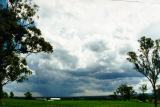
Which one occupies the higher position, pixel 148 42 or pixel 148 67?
pixel 148 42

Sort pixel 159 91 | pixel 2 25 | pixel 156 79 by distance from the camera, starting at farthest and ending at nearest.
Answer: pixel 159 91 → pixel 156 79 → pixel 2 25

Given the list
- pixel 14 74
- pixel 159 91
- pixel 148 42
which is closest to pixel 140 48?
Answer: pixel 148 42

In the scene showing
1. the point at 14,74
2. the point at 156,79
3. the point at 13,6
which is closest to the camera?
the point at 13,6

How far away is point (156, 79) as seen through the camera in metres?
75.5

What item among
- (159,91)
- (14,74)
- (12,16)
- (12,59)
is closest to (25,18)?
(12,16)

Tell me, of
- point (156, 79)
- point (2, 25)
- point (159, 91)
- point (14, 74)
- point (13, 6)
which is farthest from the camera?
point (159, 91)

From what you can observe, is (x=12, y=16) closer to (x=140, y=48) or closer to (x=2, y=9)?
(x=2, y=9)

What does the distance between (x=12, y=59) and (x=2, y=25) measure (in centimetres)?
902

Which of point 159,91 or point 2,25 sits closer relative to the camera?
point 2,25

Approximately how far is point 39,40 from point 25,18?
3627 millimetres

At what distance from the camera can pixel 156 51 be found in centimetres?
7731

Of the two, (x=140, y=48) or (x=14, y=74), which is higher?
(x=140, y=48)

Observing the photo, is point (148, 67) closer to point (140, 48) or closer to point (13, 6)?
point (140, 48)

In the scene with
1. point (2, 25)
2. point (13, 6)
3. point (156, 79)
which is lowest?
point (156, 79)
